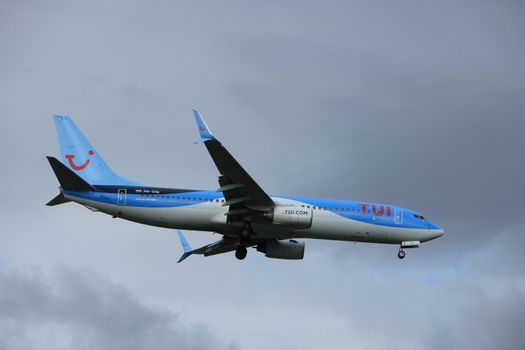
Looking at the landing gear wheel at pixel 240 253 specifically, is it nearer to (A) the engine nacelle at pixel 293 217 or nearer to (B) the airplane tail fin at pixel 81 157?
(A) the engine nacelle at pixel 293 217

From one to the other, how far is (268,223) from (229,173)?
172 inches

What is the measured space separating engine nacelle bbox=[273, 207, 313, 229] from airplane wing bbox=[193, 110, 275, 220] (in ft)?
2.32

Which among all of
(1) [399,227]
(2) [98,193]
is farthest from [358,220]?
(2) [98,193]

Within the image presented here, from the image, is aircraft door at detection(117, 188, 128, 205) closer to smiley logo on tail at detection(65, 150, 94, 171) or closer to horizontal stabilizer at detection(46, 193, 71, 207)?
horizontal stabilizer at detection(46, 193, 71, 207)

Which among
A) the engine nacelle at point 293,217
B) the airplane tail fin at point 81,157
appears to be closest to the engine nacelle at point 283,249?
the engine nacelle at point 293,217

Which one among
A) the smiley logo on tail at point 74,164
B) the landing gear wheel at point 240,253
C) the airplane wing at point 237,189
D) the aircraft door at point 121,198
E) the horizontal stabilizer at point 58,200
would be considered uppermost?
the smiley logo on tail at point 74,164

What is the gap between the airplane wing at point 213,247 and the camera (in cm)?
5422

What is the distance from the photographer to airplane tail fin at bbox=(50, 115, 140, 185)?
49688mm

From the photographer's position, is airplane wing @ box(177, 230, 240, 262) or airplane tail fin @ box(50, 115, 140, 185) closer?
airplane tail fin @ box(50, 115, 140, 185)

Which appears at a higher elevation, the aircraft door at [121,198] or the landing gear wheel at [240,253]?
the aircraft door at [121,198]

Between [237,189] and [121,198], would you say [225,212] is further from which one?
[121,198]

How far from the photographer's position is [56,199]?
47469 millimetres

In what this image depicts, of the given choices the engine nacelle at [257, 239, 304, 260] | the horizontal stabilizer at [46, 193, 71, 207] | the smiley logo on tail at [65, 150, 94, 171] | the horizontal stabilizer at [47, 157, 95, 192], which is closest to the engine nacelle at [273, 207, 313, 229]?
the engine nacelle at [257, 239, 304, 260]

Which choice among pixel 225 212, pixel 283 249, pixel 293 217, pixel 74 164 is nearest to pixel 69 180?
pixel 74 164
